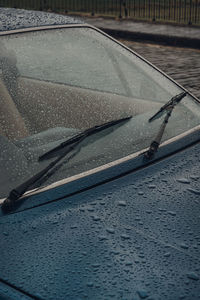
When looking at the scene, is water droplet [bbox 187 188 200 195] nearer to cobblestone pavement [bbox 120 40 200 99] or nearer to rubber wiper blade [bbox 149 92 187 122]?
rubber wiper blade [bbox 149 92 187 122]

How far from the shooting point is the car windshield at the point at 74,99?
2.27 m

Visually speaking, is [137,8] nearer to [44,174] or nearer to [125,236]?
[44,174]

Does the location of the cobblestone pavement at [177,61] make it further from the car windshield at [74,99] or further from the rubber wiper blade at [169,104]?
the rubber wiper blade at [169,104]

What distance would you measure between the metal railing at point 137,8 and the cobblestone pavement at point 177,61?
3.18 metres

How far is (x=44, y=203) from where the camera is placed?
1.99m

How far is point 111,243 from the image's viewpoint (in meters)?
1.77

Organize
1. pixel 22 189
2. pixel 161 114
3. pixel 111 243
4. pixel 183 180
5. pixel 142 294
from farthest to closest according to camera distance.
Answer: pixel 161 114
pixel 183 180
pixel 22 189
pixel 111 243
pixel 142 294

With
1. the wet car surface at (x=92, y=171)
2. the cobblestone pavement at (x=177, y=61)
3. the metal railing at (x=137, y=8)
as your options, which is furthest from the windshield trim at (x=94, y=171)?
the metal railing at (x=137, y=8)

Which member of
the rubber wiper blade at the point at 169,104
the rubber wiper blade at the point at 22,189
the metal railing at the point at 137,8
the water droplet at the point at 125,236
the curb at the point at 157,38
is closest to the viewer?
the water droplet at the point at 125,236

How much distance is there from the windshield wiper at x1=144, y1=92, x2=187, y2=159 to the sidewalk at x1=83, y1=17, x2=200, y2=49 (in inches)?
401

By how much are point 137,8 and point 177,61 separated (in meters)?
8.94

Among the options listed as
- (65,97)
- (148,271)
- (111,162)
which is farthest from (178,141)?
(148,271)

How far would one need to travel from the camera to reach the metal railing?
17.2 meters

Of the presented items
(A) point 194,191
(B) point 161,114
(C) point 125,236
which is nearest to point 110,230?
(C) point 125,236
